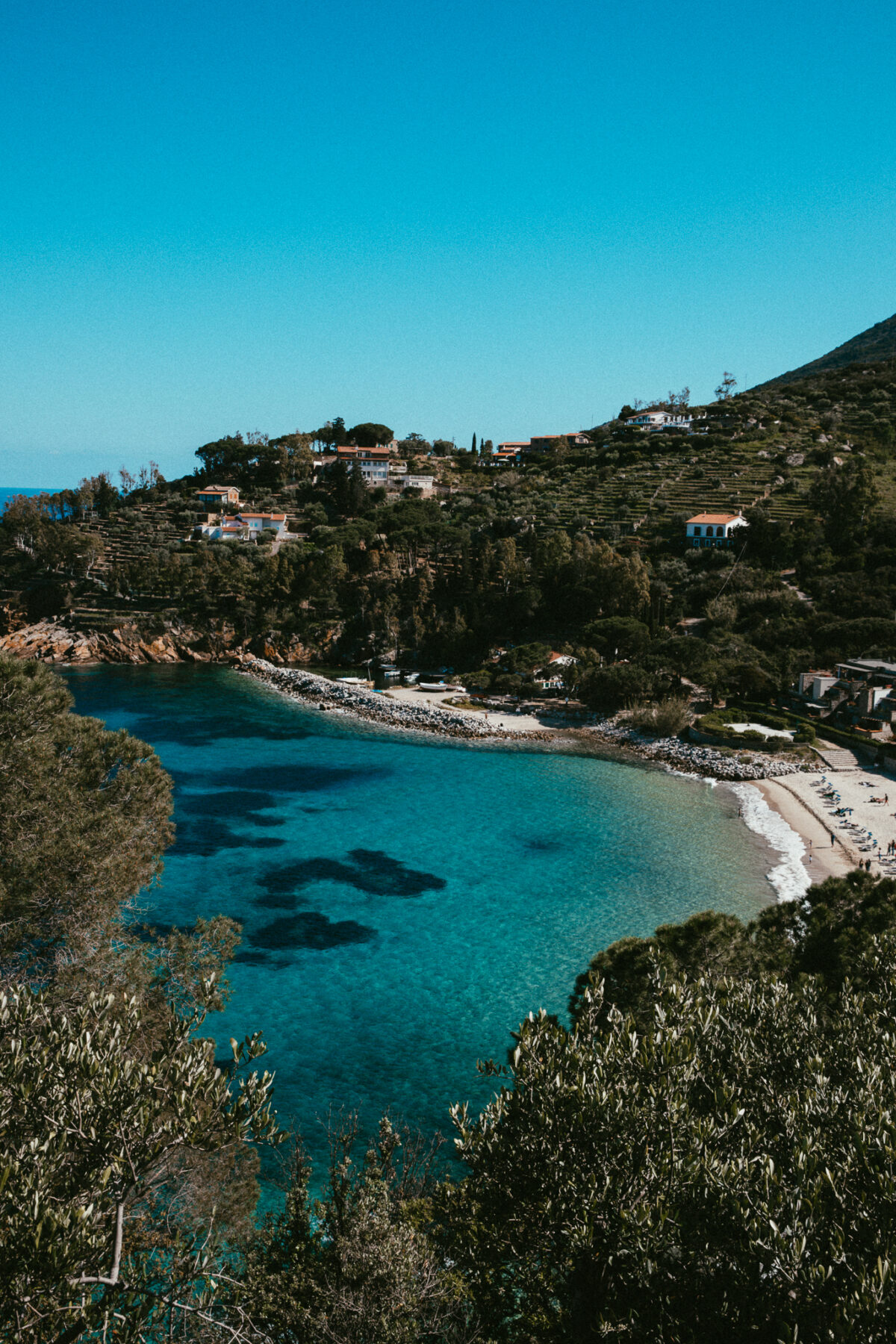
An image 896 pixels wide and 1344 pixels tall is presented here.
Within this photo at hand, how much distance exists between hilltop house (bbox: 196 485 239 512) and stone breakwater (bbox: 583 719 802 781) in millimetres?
66109

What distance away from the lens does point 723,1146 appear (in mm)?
7809

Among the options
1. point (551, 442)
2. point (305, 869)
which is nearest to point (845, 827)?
point (305, 869)

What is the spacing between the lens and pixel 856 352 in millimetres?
165750

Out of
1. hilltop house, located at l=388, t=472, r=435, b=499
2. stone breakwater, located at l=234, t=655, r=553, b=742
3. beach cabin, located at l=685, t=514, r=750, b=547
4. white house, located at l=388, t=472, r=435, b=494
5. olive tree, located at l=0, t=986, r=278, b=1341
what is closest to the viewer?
olive tree, located at l=0, t=986, r=278, b=1341

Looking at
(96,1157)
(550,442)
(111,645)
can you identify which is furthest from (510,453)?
(96,1157)

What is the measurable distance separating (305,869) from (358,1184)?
20469 millimetres

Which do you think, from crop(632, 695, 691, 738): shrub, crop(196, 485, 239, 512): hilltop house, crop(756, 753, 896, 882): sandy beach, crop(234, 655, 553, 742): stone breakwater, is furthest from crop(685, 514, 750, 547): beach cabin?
crop(196, 485, 239, 512): hilltop house

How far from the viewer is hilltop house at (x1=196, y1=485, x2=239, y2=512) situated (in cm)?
9938

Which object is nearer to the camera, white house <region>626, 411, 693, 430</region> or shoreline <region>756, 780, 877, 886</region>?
shoreline <region>756, 780, 877, 886</region>

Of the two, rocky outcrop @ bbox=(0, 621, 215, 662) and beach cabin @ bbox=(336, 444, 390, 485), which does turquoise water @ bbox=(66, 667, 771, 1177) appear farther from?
beach cabin @ bbox=(336, 444, 390, 485)

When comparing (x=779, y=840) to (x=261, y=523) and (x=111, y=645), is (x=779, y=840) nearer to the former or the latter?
(x=111, y=645)

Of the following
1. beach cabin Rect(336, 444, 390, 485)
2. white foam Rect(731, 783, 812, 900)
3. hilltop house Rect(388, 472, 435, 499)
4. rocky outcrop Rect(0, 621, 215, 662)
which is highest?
beach cabin Rect(336, 444, 390, 485)

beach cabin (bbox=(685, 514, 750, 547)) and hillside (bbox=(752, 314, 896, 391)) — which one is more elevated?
hillside (bbox=(752, 314, 896, 391))

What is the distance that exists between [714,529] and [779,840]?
4127 cm
